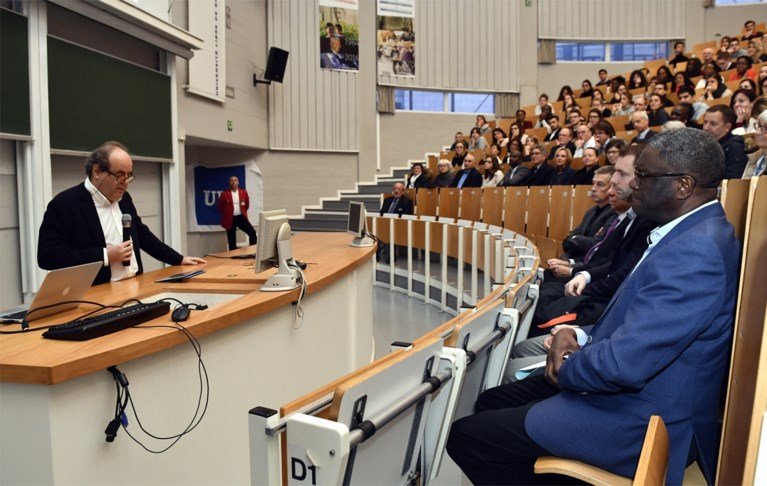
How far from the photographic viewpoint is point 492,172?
7.22 meters

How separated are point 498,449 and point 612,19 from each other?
1262 centimetres

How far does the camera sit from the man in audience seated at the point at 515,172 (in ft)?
20.4

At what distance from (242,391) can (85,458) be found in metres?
0.61

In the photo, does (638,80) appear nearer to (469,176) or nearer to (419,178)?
(469,176)

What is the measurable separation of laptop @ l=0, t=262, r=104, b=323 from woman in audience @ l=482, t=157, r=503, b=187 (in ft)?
19.1

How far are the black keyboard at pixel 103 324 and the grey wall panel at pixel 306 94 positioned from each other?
8.71 meters

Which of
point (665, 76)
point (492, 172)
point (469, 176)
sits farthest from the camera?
point (665, 76)

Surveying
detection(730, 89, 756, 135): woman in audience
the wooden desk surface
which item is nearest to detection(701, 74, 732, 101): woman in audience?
detection(730, 89, 756, 135): woman in audience

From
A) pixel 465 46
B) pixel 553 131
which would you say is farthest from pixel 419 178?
pixel 465 46

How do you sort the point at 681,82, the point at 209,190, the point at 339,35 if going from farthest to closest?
the point at 339,35
the point at 209,190
the point at 681,82

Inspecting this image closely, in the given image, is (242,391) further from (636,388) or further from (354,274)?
(354,274)

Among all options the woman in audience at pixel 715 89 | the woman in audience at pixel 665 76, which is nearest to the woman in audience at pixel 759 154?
the woman in audience at pixel 715 89

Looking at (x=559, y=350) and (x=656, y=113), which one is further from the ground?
(x=656, y=113)

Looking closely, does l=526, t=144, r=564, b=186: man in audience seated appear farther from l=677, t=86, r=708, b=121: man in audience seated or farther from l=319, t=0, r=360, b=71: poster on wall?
l=319, t=0, r=360, b=71: poster on wall
